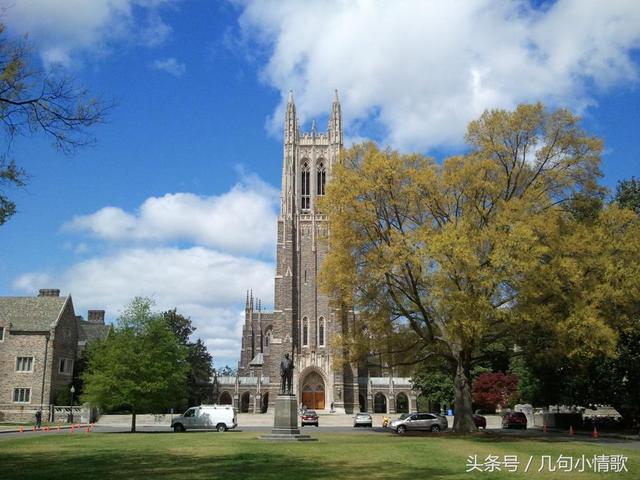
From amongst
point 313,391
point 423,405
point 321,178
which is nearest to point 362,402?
point 423,405

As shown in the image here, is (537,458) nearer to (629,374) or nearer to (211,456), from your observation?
(211,456)

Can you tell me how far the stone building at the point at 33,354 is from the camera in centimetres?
5600

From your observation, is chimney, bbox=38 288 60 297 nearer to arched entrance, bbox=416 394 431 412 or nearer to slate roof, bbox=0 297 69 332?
slate roof, bbox=0 297 69 332

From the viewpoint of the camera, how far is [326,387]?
247ft

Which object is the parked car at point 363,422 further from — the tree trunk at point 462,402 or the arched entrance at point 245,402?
the arched entrance at point 245,402

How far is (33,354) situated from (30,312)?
4541mm

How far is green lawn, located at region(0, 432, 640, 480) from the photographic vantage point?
1444 cm

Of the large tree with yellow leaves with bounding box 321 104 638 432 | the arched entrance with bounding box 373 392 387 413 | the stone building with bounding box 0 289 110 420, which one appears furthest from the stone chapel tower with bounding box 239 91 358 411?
the large tree with yellow leaves with bounding box 321 104 638 432

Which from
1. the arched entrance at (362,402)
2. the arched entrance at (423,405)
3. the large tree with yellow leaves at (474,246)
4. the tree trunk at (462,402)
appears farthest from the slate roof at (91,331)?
the tree trunk at (462,402)

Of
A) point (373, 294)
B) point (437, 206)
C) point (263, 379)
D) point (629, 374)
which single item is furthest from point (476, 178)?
point (263, 379)

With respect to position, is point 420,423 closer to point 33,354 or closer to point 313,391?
point 33,354

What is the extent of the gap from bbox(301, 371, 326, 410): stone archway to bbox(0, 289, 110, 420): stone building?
26894 millimetres

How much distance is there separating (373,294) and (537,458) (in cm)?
1382

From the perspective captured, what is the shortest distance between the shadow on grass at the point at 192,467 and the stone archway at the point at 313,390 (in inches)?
2257
